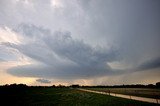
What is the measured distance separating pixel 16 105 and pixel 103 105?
661 inches

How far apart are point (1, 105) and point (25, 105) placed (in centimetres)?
540

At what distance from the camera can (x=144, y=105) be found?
28594mm

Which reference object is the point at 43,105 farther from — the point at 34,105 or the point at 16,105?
the point at 16,105

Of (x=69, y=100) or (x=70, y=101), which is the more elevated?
(x=69, y=100)

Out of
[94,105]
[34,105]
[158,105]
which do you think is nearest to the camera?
[158,105]

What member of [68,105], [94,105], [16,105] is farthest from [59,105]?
[16,105]

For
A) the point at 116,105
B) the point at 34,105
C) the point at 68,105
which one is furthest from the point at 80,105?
the point at 34,105

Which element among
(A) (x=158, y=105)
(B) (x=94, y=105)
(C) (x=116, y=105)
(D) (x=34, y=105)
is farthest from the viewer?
(D) (x=34, y=105)

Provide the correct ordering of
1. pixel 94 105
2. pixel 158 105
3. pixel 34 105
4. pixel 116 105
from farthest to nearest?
1. pixel 34 105
2. pixel 94 105
3. pixel 116 105
4. pixel 158 105

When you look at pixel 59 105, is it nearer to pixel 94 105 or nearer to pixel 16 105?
pixel 94 105

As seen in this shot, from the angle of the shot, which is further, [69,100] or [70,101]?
[69,100]

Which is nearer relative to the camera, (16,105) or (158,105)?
(158,105)

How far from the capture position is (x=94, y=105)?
3322 cm

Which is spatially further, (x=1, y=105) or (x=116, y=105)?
(x=1, y=105)
